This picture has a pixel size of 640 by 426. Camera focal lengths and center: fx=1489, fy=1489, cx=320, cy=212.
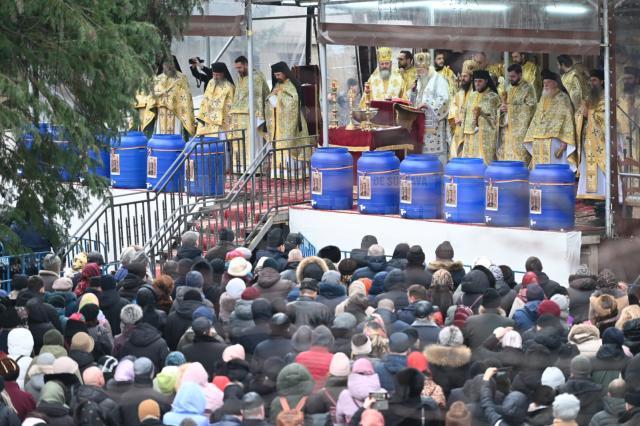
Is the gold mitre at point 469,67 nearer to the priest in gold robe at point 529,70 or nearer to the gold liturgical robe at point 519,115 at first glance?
the priest in gold robe at point 529,70

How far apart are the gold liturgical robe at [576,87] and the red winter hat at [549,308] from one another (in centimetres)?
758

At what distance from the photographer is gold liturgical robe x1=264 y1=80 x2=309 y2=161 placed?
21359 millimetres

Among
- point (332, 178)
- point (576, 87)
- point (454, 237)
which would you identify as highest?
point (576, 87)

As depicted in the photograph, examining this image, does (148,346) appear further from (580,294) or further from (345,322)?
(580,294)

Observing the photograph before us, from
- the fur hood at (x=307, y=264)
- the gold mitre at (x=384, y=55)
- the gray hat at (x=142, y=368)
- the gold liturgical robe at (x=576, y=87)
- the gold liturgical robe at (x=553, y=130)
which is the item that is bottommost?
the gray hat at (x=142, y=368)

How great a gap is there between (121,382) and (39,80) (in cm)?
250

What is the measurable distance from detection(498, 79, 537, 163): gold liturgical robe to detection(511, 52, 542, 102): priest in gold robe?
12.8 inches

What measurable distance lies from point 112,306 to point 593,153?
7.73 meters

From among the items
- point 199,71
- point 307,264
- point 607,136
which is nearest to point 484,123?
point 607,136

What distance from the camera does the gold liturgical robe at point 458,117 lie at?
65.1 feet

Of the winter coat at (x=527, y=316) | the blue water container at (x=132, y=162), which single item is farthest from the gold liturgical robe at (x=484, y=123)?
the winter coat at (x=527, y=316)

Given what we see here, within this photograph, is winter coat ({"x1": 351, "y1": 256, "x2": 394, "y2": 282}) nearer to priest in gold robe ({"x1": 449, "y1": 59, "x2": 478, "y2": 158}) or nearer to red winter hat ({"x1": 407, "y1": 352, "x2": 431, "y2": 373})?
red winter hat ({"x1": 407, "y1": 352, "x2": 431, "y2": 373})

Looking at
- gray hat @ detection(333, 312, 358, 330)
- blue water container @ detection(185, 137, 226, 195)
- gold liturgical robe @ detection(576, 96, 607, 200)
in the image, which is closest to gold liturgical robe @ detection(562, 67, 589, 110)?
gold liturgical robe @ detection(576, 96, 607, 200)

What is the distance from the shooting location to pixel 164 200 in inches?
755
